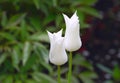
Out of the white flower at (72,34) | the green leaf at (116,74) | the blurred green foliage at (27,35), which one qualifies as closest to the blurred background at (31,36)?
the blurred green foliage at (27,35)

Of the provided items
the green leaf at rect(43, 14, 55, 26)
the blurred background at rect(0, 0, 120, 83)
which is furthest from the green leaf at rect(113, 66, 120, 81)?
the green leaf at rect(43, 14, 55, 26)

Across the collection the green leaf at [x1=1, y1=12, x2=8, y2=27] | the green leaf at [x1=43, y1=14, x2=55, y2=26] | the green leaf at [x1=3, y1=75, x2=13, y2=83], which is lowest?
the green leaf at [x1=3, y1=75, x2=13, y2=83]

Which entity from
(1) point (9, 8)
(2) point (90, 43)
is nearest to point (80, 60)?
(1) point (9, 8)

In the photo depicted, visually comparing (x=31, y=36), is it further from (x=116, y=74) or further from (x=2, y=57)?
(x=116, y=74)

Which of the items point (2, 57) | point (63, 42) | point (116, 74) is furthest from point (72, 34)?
point (116, 74)

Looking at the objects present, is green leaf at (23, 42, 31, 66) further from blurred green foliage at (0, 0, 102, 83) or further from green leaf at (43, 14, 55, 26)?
green leaf at (43, 14, 55, 26)
